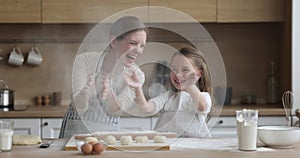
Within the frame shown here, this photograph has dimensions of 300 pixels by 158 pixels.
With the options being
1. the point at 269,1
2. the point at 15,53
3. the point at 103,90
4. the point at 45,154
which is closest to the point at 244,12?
the point at 269,1

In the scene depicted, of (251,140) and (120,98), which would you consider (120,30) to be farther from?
(251,140)

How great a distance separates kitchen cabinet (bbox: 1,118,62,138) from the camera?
3.64m

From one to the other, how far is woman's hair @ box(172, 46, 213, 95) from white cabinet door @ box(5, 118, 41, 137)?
1.61 metres

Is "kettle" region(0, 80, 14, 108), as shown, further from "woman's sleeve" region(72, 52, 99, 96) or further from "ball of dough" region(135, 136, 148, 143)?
"ball of dough" region(135, 136, 148, 143)

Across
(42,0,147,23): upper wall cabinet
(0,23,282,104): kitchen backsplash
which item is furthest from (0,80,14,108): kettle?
(42,0,147,23): upper wall cabinet

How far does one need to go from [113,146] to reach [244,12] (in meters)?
2.10

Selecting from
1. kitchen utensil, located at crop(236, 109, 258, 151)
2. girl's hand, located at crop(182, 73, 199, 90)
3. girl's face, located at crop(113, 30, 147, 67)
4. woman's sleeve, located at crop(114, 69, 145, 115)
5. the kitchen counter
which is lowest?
the kitchen counter

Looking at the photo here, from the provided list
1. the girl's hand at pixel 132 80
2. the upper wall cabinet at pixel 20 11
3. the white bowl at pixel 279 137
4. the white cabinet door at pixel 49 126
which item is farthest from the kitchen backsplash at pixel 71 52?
the white bowl at pixel 279 137

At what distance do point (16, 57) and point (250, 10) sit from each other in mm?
1730

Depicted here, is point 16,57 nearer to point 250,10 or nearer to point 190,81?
point 250,10

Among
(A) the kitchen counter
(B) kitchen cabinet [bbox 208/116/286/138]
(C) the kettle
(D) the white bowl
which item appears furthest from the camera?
(C) the kettle

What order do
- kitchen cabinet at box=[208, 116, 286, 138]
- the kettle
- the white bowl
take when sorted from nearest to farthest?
the white bowl
kitchen cabinet at box=[208, 116, 286, 138]
the kettle

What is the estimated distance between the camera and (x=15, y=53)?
4117mm

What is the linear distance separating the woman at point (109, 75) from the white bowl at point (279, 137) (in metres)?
0.51
